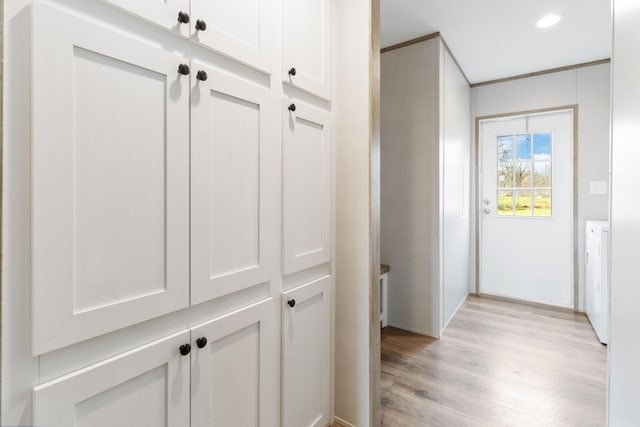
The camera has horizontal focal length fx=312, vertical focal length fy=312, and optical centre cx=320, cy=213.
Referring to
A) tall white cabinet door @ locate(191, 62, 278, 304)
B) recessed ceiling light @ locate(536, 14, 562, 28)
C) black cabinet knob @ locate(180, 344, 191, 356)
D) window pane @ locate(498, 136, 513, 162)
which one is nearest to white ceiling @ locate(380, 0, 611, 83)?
recessed ceiling light @ locate(536, 14, 562, 28)

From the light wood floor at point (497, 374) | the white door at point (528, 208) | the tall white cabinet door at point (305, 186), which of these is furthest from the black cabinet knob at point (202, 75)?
the white door at point (528, 208)

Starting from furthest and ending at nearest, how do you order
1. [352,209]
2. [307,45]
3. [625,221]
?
[352,209], [307,45], [625,221]

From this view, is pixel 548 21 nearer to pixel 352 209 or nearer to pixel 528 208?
A: pixel 528 208

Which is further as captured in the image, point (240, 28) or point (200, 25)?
point (240, 28)

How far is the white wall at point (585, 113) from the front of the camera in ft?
10.3

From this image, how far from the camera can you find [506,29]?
257 cm

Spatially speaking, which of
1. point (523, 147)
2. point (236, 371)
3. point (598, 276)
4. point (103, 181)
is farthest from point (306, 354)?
point (523, 147)

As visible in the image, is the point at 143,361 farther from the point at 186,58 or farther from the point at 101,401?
the point at 186,58

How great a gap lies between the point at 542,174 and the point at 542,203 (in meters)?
0.32

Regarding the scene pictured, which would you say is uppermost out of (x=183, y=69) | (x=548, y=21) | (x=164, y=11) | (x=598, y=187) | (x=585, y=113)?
(x=548, y=21)

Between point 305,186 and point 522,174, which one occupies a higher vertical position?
point 522,174

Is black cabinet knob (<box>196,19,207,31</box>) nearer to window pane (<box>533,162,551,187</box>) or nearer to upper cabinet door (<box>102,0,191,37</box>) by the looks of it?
upper cabinet door (<box>102,0,191,37</box>)

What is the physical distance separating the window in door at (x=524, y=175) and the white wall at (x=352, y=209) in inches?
116

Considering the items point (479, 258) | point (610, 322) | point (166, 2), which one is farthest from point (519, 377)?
point (166, 2)
